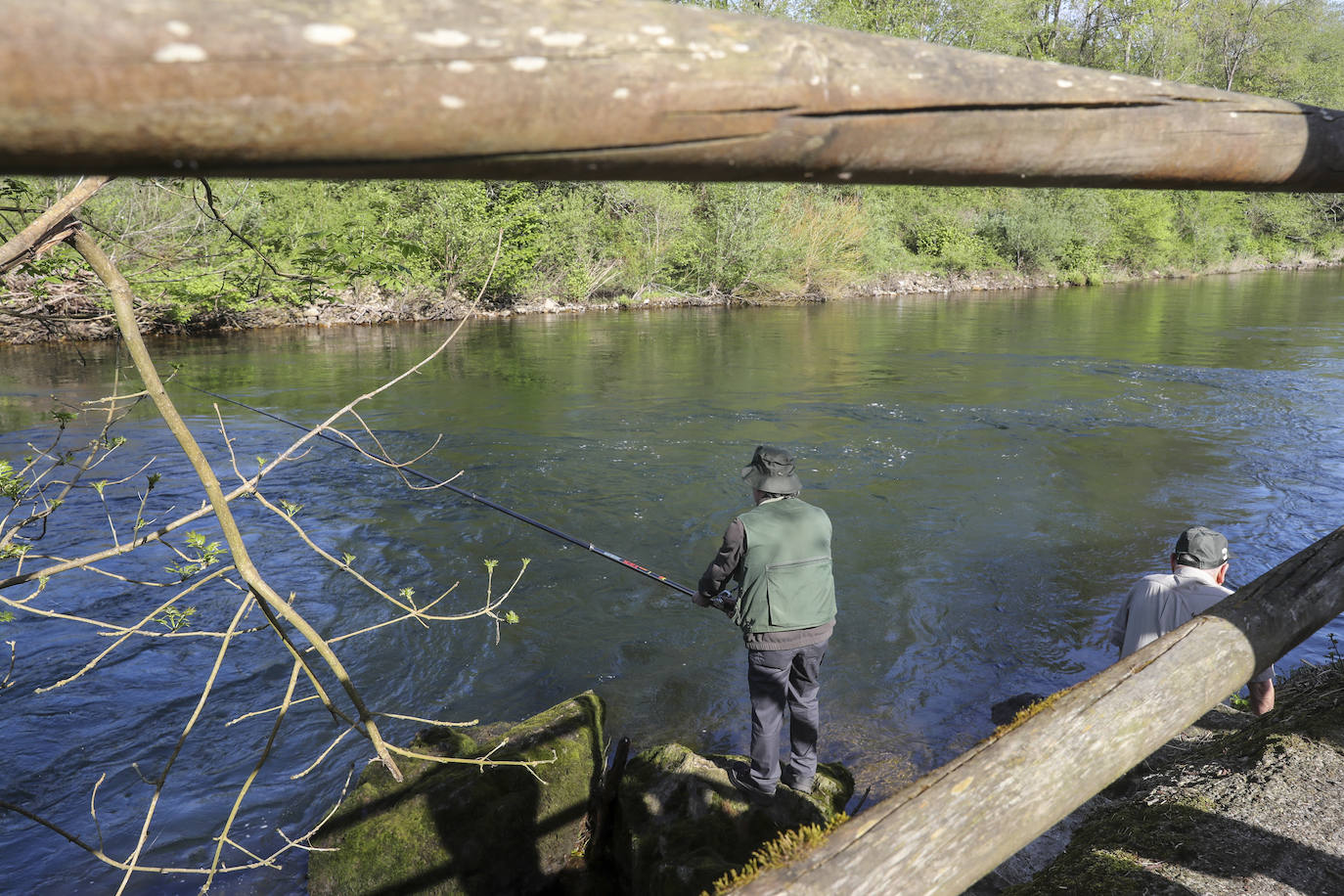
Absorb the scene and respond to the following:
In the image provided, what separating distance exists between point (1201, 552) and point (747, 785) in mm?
2847

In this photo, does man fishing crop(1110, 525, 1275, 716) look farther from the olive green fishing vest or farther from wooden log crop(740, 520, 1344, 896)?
wooden log crop(740, 520, 1344, 896)

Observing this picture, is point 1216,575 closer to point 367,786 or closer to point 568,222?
point 367,786

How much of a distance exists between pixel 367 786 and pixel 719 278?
113ft

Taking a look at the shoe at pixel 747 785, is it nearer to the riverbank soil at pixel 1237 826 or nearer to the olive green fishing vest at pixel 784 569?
the olive green fishing vest at pixel 784 569

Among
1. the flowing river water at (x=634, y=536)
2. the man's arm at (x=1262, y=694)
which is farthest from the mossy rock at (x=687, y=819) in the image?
the man's arm at (x=1262, y=694)

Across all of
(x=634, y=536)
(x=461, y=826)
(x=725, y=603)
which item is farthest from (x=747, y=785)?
(x=634, y=536)

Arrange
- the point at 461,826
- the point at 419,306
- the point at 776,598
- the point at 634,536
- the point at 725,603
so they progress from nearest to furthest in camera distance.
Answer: the point at 461,826
the point at 776,598
the point at 725,603
the point at 634,536
the point at 419,306

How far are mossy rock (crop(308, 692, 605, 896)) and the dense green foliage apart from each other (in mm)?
2573

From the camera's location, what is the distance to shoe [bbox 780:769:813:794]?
4.66 meters

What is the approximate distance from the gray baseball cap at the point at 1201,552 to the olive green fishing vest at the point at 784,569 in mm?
2088

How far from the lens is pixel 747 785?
439cm

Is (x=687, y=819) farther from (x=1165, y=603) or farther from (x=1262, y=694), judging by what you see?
(x=1262, y=694)

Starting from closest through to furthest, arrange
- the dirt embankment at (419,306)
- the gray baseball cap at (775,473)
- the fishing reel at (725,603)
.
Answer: the gray baseball cap at (775,473)
the fishing reel at (725,603)
the dirt embankment at (419,306)

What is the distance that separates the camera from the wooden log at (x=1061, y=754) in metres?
1.90
